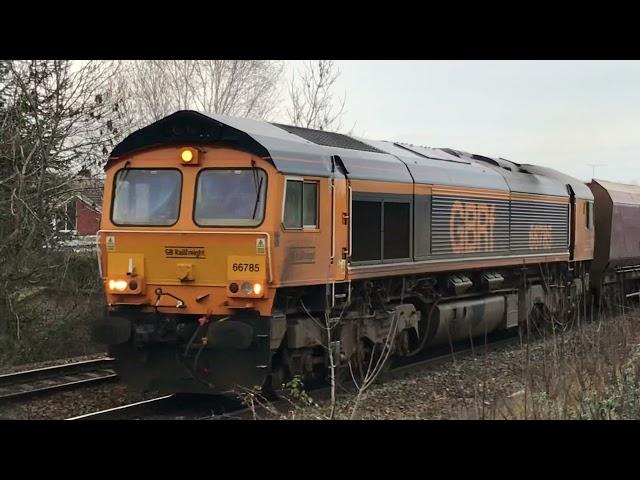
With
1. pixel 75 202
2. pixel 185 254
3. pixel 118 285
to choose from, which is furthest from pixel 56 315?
pixel 185 254

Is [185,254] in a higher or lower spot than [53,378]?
higher

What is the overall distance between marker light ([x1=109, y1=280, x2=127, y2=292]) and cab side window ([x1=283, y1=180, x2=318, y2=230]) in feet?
7.12

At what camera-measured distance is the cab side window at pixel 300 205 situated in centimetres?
909

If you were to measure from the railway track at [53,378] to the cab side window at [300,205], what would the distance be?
3812mm

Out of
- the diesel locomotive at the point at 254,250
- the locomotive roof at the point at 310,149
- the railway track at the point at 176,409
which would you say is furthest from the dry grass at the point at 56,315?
the locomotive roof at the point at 310,149

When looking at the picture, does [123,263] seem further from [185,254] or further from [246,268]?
[246,268]

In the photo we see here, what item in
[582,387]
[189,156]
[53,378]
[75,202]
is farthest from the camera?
[75,202]

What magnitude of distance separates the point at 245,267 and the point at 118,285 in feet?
5.80

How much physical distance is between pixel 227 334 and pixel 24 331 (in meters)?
8.33

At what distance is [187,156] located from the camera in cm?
930

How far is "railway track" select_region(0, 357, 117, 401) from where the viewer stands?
10.2 meters
